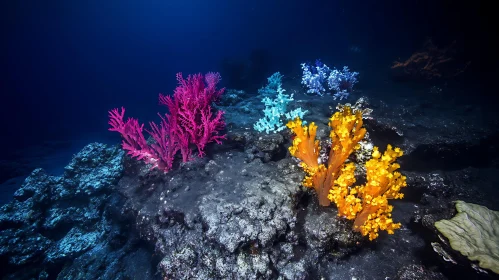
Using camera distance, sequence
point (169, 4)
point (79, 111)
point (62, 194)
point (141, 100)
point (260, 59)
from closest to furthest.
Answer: point (62, 194)
point (260, 59)
point (79, 111)
point (141, 100)
point (169, 4)

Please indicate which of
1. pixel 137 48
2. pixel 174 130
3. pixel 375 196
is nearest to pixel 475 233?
pixel 375 196

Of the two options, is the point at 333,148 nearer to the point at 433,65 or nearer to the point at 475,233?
the point at 475,233

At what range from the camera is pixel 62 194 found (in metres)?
7.12

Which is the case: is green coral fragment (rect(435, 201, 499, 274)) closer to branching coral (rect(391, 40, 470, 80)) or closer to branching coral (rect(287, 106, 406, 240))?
branching coral (rect(287, 106, 406, 240))

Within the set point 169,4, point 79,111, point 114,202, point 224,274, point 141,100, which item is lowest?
point 224,274

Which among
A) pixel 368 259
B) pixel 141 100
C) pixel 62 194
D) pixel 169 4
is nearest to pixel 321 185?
pixel 368 259

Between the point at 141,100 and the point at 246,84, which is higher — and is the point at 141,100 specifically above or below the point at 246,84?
above

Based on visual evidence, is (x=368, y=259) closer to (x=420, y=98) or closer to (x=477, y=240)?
(x=477, y=240)

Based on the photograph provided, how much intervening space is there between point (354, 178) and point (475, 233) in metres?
1.56

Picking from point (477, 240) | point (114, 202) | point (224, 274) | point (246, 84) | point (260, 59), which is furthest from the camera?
point (260, 59)

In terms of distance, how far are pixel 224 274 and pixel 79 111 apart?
51.2 meters

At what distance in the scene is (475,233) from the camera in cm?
282

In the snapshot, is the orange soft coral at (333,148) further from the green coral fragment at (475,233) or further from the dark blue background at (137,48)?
the dark blue background at (137,48)

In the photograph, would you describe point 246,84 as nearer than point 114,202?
No
